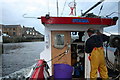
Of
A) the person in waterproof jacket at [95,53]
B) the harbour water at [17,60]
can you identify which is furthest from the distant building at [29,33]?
the person in waterproof jacket at [95,53]

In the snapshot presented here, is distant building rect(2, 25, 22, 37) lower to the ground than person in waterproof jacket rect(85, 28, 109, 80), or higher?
higher

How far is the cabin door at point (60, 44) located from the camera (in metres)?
3.57

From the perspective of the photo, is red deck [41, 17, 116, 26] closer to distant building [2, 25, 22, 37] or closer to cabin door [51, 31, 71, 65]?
cabin door [51, 31, 71, 65]

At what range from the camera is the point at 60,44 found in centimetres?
360

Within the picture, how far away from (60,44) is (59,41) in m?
0.09

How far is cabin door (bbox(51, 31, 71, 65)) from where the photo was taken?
3574 mm

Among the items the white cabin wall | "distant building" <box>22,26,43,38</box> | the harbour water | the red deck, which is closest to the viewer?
the red deck

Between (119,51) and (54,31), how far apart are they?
176 centimetres

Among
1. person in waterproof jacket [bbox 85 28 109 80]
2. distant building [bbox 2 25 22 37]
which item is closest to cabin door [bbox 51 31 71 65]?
person in waterproof jacket [bbox 85 28 109 80]

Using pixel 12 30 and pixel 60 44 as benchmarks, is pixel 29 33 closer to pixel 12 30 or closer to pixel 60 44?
pixel 12 30

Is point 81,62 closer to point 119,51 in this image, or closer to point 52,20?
point 119,51

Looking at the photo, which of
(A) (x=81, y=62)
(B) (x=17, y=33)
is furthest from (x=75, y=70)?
(B) (x=17, y=33)

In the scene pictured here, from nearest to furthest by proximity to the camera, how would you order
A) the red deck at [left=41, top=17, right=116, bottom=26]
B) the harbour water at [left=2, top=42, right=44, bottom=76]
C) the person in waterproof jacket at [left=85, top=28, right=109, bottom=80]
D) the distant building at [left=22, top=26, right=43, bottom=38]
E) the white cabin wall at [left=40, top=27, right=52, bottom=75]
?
the person in waterproof jacket at [left=85, top=28, right=109, bottom=80]
the red deck at [left=41, top=17, right=116, bottom=26]
the white cabin wall at [left=40, top=27, right=52, bottom=75]
the harbour water at [left=2, top=42, right=44, bottom=76]
the distant building at [left=22, top=26, right=43, bottom=38]

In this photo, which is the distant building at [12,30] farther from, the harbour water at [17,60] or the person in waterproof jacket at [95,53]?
the person in waterproof jacket at [95,53]
